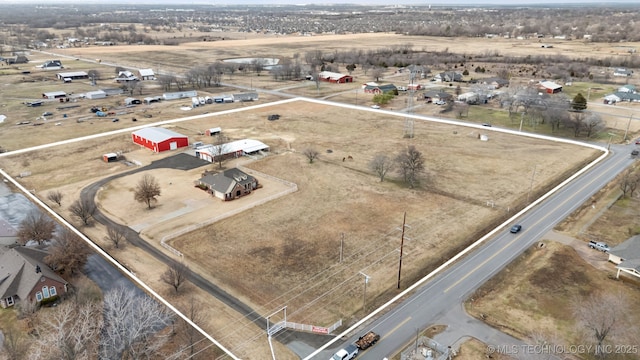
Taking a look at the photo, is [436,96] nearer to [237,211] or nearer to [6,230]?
[237,211]

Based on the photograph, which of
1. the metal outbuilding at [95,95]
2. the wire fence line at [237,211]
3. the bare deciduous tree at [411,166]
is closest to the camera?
the wire fence line at [237,211]

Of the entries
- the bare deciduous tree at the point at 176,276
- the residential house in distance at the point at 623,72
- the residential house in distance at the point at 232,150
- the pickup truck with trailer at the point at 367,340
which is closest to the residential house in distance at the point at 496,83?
the residential house in distance at the point at 623,72

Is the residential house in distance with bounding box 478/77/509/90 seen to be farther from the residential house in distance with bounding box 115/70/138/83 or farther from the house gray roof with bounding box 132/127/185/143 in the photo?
the residential house in distance with bounding box 115/70/138/83

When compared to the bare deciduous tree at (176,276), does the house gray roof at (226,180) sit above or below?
above

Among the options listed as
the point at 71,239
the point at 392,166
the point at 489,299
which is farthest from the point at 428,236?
the point at 71,239

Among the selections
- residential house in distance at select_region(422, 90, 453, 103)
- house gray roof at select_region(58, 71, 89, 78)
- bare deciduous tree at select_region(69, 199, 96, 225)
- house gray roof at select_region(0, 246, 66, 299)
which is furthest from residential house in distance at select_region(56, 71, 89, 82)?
house gray roof at select_region(0, 246, 66, 299)

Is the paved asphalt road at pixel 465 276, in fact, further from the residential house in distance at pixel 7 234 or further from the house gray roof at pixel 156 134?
the house gray roof at pixel 156 134

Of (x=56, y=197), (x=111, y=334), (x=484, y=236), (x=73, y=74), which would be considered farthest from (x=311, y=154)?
(x=73, y=74)
